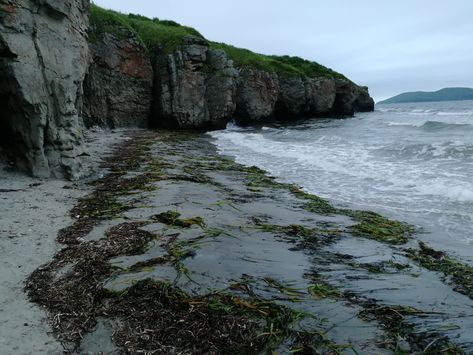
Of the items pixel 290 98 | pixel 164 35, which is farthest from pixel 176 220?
pixel 290 98

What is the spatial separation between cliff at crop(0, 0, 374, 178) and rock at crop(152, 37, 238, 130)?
56mm

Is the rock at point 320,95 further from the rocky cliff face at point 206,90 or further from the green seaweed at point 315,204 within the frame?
the green seaweed at point 315,204

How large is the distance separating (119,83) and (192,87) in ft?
12.9

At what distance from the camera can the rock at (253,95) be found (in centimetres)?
2688

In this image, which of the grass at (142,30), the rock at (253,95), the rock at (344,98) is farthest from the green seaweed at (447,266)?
the rock at (344,98)

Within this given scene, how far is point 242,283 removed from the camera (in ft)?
12.2

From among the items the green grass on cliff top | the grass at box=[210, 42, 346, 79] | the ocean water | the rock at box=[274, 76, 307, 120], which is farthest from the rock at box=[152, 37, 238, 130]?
the rock at box=[274, 76, 307, 120]

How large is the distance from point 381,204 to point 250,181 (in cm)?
299

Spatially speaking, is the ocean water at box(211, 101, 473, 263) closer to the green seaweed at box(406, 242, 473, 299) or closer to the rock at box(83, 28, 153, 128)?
the green seaweed at box(406, 242, 473, 299)

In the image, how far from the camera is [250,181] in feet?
30.7

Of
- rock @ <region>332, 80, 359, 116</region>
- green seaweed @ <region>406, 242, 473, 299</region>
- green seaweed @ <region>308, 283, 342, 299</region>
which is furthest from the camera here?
rock @ <region>332, 80, 359, 116</region>

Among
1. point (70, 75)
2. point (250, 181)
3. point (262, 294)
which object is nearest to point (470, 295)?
point (262, 294)

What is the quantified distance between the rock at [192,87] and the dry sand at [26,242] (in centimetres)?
1303

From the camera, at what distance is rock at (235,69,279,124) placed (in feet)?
88.2
